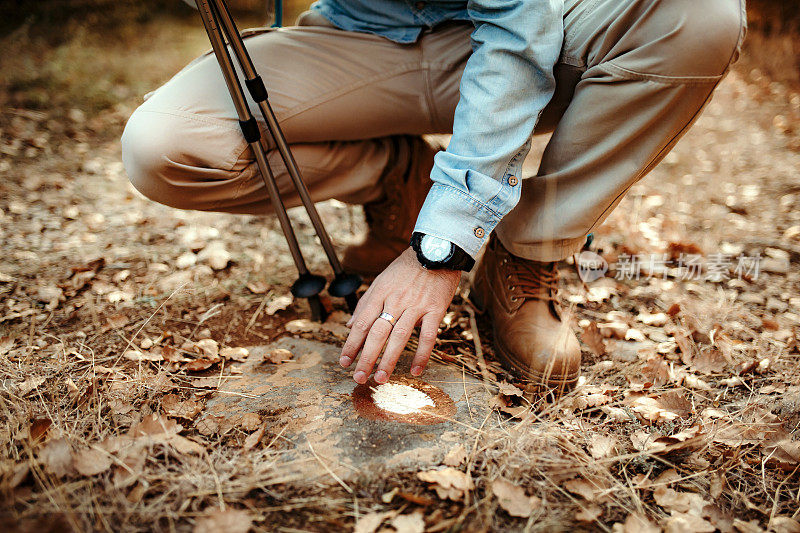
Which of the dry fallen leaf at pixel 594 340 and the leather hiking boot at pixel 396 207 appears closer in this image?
the dry fallen leaf at pixel 594 340

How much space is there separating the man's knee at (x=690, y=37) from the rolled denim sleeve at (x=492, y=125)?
274mm

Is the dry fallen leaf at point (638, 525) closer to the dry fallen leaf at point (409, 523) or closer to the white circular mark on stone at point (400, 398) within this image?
the dry fallen leaf at point (409, 523)

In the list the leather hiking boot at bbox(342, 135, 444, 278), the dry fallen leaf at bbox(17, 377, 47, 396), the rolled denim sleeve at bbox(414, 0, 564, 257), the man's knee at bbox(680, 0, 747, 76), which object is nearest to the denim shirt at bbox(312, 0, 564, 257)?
the rolled denim sleeve at bbox(414, 0, 564, 257)

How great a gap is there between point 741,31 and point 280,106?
4.70 feet

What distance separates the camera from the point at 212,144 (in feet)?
5.99

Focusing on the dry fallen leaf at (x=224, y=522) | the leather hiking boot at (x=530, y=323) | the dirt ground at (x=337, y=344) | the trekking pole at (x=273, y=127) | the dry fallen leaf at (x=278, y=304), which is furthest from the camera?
the dry fallen leaf at (x=278, y=304)

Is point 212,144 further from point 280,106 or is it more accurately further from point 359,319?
point 359,319

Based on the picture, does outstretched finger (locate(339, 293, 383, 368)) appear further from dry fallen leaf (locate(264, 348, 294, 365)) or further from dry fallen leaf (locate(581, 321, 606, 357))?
dry fallen leaf (locate(581, 321, 606, 357))

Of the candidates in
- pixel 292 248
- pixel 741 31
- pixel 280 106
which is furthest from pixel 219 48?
pixel 741 31

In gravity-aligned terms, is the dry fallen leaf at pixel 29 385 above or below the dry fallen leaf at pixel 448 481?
below

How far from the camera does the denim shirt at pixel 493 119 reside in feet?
5.03

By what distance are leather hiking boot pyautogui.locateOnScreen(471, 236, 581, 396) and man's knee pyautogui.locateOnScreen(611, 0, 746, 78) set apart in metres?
0.73
